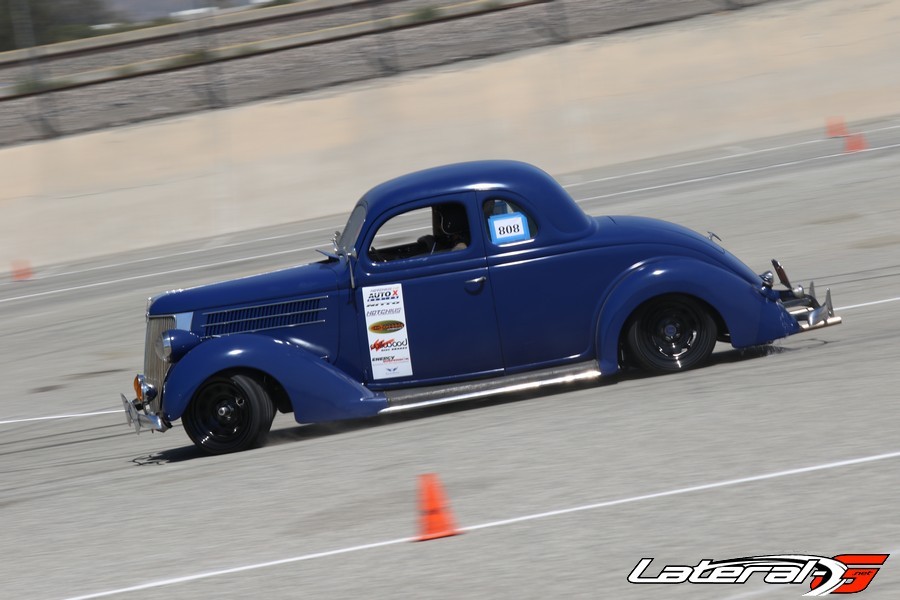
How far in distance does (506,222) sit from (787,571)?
4.08 meters

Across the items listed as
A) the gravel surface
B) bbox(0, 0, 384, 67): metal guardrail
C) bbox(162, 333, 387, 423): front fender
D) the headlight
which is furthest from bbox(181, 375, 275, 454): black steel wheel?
bbox(0, 0, 384, 67): metal guardrail

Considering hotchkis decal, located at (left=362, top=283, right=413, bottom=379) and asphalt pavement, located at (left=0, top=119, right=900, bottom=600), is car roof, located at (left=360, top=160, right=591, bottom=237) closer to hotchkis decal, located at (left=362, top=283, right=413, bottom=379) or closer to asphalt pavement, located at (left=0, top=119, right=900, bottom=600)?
hotchkis decal, located at (left=362, top=283, right=413, bottom=379)

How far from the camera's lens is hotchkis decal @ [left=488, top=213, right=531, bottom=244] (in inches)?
328

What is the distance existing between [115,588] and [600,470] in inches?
107

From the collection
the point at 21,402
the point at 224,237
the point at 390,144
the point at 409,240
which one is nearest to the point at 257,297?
the point at 409,240

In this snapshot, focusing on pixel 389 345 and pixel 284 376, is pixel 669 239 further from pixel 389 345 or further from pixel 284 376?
pixel 284 376

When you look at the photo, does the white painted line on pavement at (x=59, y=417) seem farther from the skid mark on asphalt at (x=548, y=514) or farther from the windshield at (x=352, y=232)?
the skid mark on asphalt at (x=548, y=514)

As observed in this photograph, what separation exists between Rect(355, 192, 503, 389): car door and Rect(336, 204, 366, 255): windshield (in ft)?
0.57

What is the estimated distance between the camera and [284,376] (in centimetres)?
813

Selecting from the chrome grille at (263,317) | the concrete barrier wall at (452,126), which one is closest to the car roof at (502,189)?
the chrome grille at (263,317)

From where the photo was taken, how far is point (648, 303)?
834 cm

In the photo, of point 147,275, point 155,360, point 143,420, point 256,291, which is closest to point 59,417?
point 155,360

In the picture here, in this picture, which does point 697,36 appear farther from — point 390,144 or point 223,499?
point 223,499

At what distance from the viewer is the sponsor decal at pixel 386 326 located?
830cm
